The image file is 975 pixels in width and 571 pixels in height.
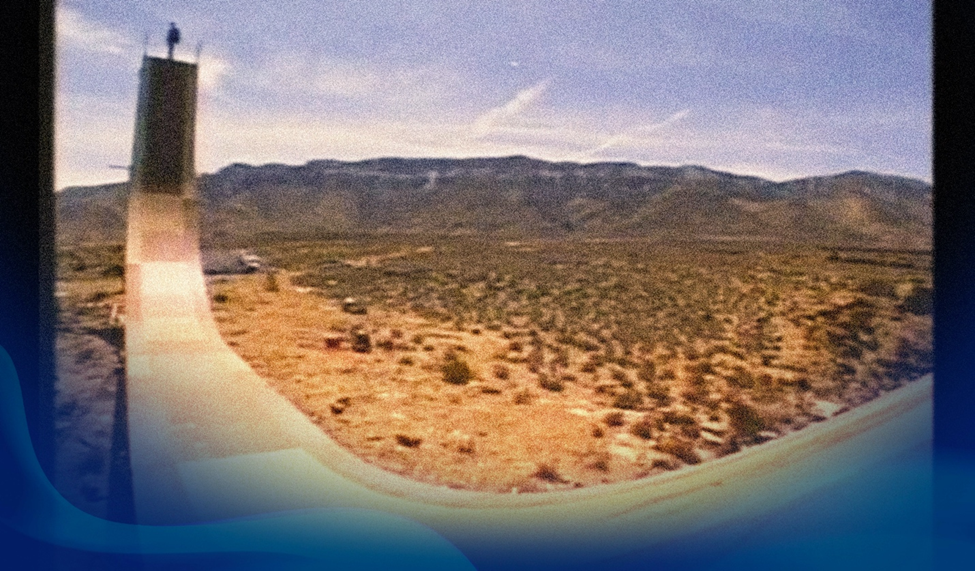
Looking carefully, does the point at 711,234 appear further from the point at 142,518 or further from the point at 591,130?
the point at 142,518

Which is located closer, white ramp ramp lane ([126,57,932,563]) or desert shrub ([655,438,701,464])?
white ramp ramp lane ([126,57,932,563])

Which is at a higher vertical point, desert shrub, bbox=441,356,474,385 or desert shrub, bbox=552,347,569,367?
desert shrub, bbox=552,347,569,367

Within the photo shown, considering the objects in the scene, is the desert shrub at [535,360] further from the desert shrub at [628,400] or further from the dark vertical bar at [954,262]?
the dark vertical bar at [954,262]

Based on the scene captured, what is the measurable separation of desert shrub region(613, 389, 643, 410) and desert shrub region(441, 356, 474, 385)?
23.2 inches

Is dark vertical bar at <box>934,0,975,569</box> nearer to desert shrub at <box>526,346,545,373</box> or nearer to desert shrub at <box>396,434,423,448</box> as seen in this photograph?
desert shrub at <box>526,346,545,373</box>

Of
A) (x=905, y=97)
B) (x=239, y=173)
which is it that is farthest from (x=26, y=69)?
(x=905, y=97)

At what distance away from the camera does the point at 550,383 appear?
2.86 m

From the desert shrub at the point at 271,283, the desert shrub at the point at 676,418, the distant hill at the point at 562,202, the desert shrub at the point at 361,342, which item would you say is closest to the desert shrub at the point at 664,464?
the desert shrub at the point at 676,418

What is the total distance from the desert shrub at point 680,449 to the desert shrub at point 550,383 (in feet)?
1.43

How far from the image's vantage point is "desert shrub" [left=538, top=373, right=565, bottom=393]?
2842 mm

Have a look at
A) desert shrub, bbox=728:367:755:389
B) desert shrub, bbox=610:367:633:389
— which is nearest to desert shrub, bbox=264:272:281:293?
desert shrub, bbox=610:367:633:389

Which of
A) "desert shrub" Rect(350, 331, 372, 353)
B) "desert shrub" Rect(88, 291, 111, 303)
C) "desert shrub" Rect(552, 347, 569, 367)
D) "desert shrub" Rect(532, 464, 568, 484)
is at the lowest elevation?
"desert shrub" Rect(532, 464, 568, 484)

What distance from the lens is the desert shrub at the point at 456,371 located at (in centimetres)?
281

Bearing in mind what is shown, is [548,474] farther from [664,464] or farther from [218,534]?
[218,534]
